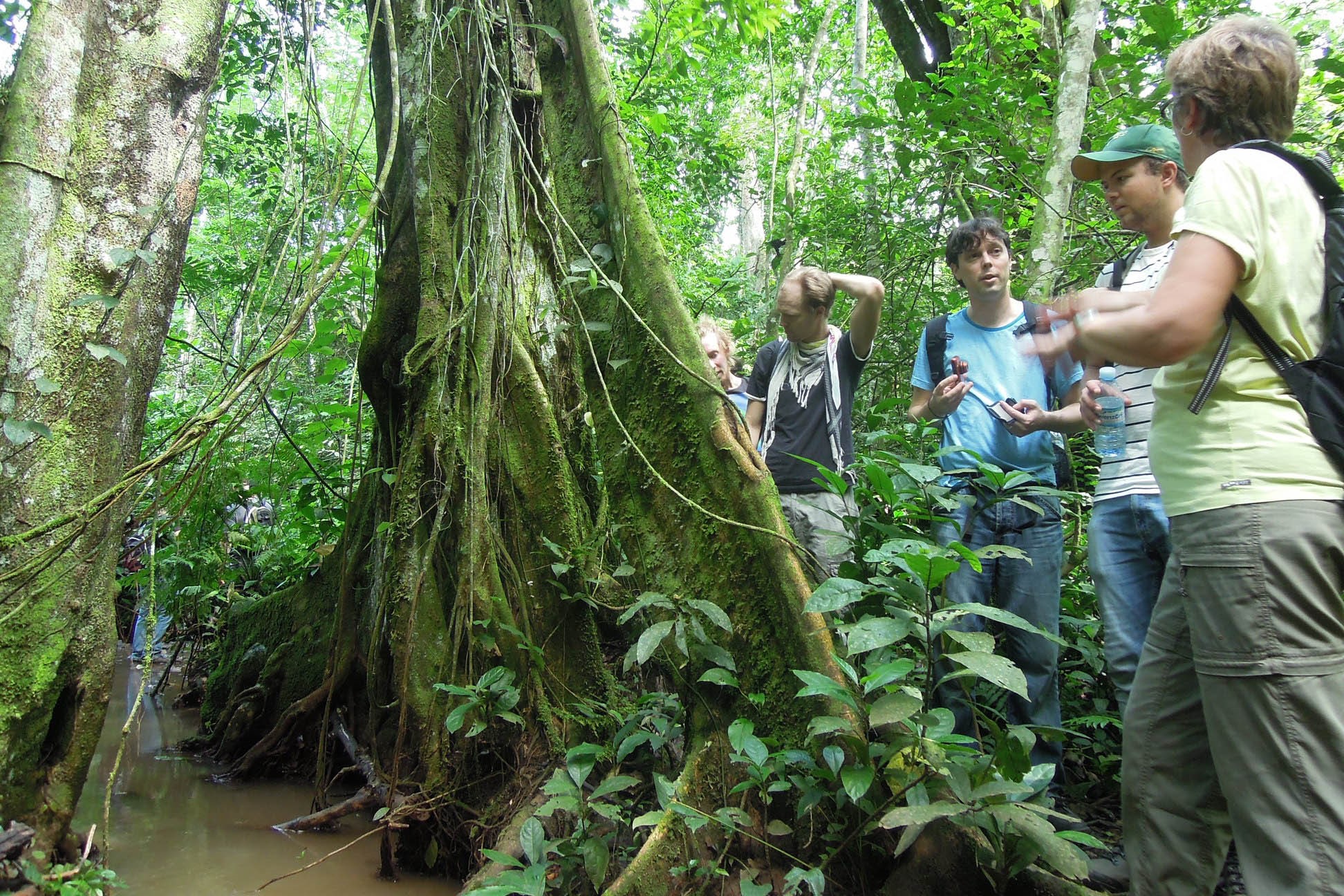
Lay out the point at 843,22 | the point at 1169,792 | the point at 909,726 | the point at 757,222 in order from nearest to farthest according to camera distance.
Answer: the point at 1169,792
the point at 909,726
the point at 843,22
the point at 757,222

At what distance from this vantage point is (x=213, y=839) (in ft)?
11.3

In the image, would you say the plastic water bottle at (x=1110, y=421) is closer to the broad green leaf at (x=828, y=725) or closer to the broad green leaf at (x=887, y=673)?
the broad green leaf at (x=887, y=673)

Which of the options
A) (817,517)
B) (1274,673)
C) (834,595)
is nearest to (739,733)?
(834,595)

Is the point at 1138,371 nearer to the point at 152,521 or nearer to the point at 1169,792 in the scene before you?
the point at 1169,792

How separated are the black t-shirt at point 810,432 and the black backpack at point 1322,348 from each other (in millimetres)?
1734

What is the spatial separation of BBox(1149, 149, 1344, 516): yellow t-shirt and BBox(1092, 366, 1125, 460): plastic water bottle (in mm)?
913

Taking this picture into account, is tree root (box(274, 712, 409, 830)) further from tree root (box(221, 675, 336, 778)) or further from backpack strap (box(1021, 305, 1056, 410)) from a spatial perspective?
backpack strap (box(1021, 305, 1056, 410))

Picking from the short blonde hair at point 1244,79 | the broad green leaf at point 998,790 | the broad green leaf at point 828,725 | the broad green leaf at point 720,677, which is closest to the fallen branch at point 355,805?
the broad green leaf at point 720,677

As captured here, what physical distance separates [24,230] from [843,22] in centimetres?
1304

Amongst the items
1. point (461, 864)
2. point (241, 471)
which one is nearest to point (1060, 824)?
point (461, 864)

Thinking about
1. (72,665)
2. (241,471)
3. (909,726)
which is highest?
(241,471)

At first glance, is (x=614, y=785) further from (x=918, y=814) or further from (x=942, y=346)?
(x=942, y=346)

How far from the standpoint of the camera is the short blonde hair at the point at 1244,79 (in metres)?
1.66

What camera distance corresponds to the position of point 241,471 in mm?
6211
